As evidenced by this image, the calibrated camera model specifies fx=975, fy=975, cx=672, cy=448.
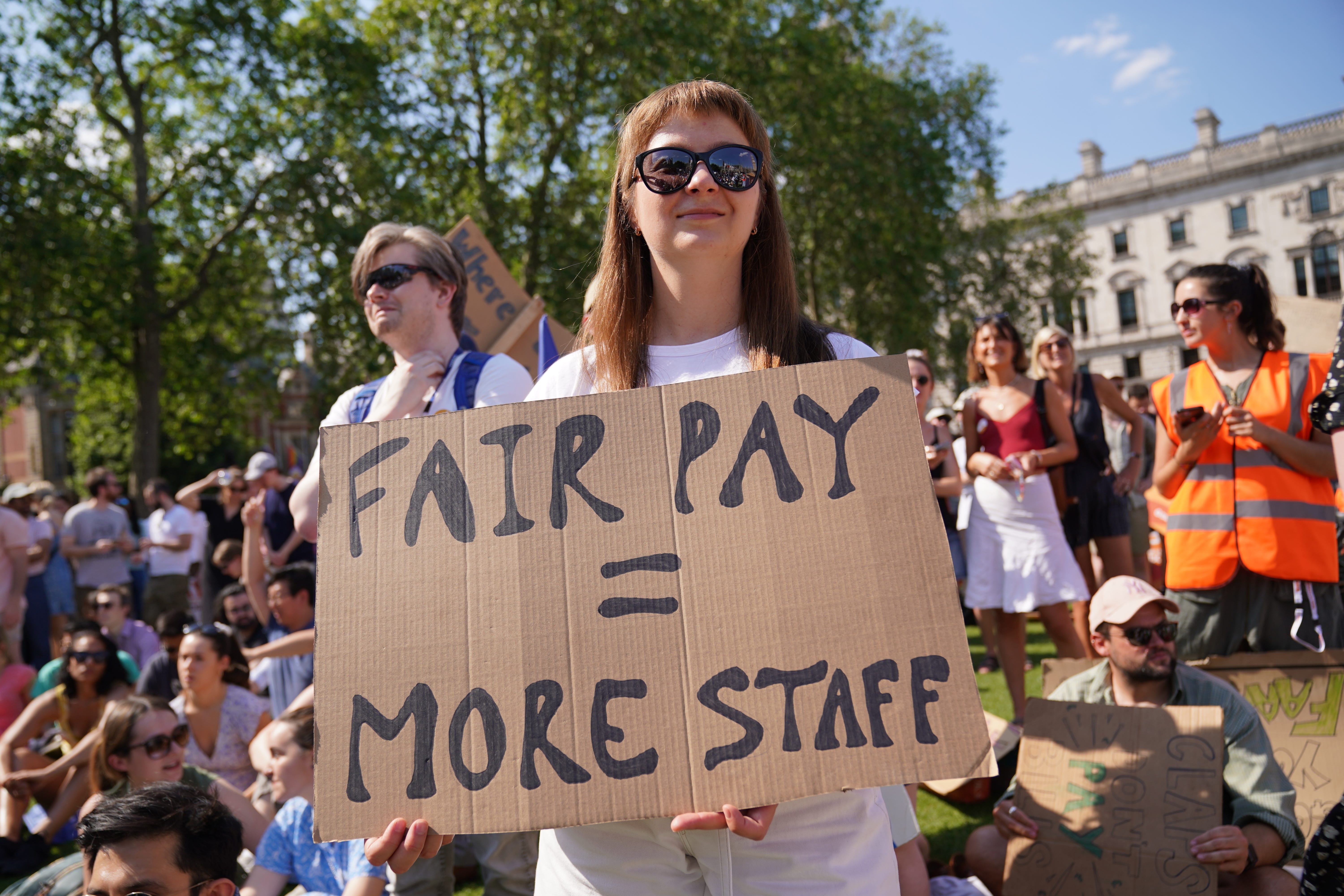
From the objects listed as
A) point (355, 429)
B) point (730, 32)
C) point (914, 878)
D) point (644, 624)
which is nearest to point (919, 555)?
point (644, 624)

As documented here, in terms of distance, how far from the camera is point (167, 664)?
5.26m

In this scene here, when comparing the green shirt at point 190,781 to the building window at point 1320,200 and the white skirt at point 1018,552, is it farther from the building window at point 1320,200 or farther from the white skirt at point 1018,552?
the building window at point 1320,200

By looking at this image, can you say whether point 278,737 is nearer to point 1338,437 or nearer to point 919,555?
point 919,555

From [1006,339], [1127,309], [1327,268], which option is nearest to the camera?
[1006,339]

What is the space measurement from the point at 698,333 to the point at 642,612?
543mm

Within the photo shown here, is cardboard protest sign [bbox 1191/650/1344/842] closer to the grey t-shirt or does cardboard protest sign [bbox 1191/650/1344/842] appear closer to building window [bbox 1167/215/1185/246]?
the grey t-shirt

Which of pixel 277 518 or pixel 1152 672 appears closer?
pixel 1152 672

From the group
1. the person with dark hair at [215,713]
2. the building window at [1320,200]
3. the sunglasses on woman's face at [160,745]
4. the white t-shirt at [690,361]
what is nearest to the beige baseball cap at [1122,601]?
the white t-shirt at [690,361]

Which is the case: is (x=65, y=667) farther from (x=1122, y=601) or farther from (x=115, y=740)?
(x=1122, y=601)

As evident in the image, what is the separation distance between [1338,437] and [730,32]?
62.5ft

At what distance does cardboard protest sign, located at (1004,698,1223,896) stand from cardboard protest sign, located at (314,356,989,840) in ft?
5.48

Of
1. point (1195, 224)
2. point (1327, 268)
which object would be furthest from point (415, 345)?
point (1195, 224)

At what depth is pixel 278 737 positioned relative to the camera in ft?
11.6

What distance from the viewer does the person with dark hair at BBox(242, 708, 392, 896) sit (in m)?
2.92
